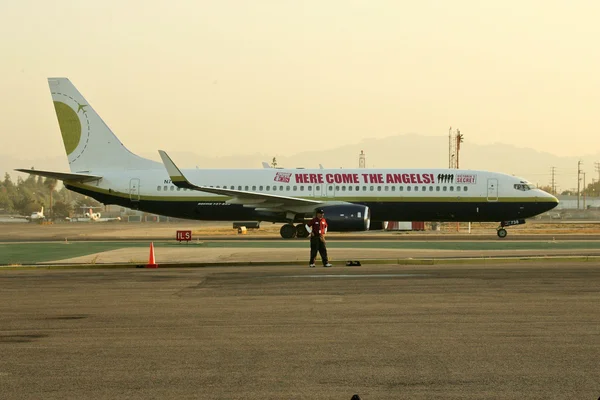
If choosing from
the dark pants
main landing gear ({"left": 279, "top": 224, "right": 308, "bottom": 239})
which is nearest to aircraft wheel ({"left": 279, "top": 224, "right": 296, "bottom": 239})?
main landing gear ({"left": 279, "top": 224, "right": 308, "bottom": 239})

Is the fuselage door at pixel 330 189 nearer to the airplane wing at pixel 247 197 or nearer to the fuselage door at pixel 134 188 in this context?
the airplane wing at pixel 247 197

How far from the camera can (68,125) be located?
147 feet

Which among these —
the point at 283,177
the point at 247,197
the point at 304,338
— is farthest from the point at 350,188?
the point at 304,338

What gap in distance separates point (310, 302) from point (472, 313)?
318 cm

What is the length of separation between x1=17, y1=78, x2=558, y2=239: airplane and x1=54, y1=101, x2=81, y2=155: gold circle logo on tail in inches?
2.1

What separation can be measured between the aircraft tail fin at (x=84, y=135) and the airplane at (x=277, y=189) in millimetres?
54

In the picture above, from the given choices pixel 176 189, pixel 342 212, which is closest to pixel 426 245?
pixel 342 212

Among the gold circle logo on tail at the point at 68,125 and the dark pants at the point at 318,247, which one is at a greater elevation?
the gold circle logo on tail at the point at 68,125

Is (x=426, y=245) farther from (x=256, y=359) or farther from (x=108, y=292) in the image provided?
(x=256, y=359)

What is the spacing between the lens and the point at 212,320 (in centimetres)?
1338

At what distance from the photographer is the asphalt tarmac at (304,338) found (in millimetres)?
8750

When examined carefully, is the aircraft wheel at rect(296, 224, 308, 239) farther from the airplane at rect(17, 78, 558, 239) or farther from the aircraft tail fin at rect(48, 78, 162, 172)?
the aircraft tail fin at rect(48, 78, 162, 172)

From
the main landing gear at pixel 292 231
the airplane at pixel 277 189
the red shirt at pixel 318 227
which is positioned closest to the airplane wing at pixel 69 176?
the airplane at pixel 277 189

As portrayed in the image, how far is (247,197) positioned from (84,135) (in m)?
10.1
